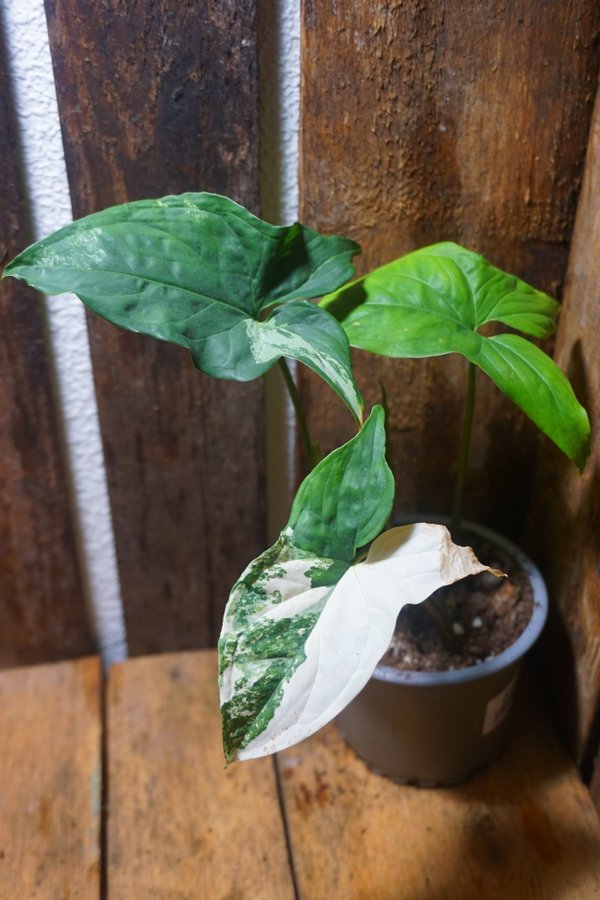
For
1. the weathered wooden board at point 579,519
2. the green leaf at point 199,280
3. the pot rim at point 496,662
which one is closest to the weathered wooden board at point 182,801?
the pot rim at point 496,662

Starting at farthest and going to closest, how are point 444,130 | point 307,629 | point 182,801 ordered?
point 182,801 → point 444,130 → point 307,629

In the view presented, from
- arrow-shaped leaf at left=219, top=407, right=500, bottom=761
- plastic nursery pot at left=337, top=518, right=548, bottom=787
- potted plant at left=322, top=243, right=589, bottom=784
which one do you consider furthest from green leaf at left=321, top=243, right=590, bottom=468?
plastic nursery pot at left=337, top=518, right=548, bottom=787

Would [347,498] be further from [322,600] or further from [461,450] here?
[461,450]

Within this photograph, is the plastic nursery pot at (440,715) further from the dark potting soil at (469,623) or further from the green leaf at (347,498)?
the green leaf at (347,498)

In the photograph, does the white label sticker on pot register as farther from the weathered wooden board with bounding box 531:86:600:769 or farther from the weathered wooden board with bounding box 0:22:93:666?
the weathered wooden board with bounding box 0:22:93:666

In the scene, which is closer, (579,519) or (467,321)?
(467,321)

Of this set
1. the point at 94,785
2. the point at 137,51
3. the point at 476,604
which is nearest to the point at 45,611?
the point at 94,785

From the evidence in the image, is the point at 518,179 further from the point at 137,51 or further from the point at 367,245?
the point at 137,51

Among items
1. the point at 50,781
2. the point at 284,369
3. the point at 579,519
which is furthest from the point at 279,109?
the point at 50,781
